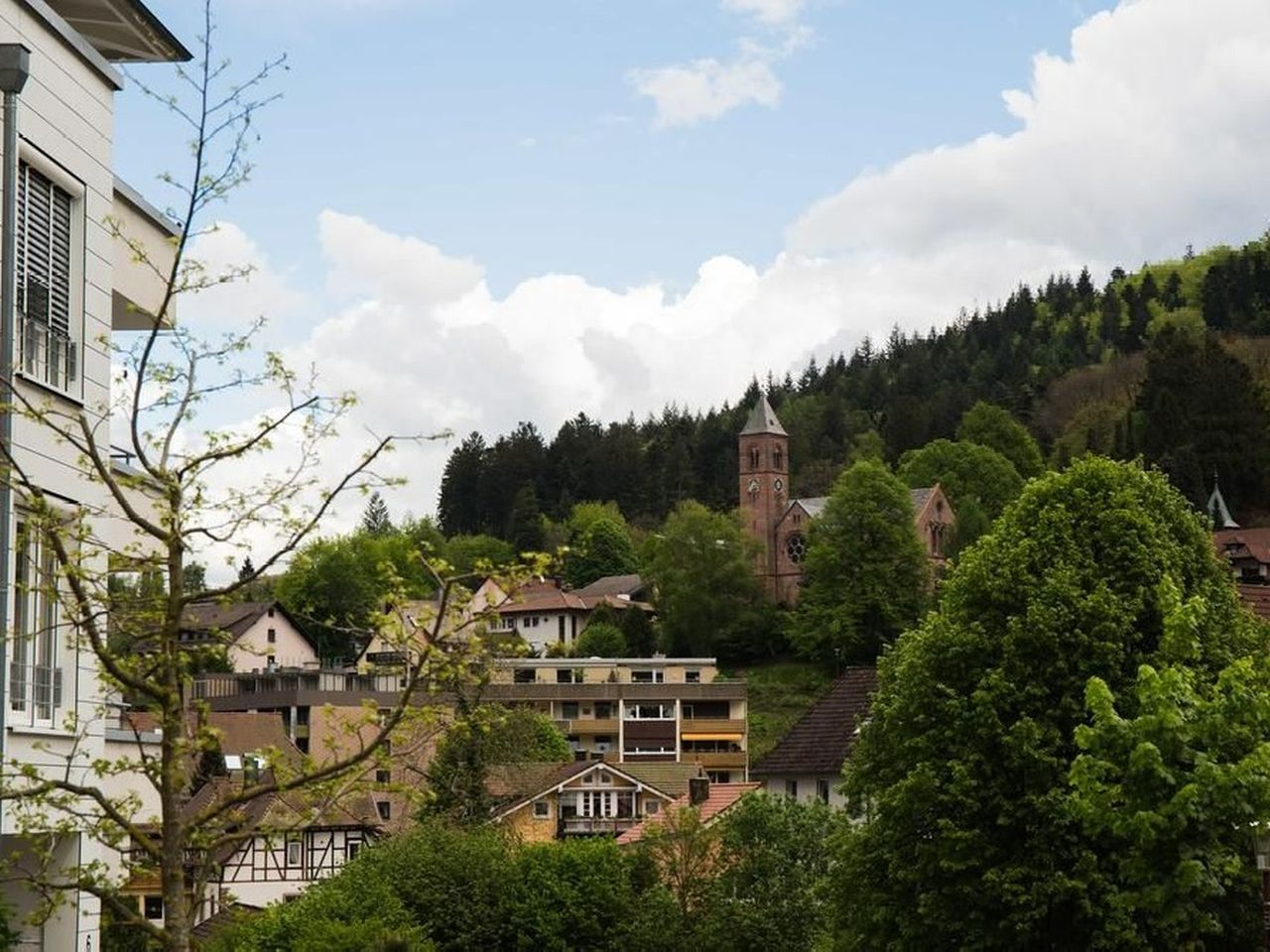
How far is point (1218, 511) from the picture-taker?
396ft

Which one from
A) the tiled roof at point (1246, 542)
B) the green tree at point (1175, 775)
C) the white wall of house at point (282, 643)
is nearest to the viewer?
the green tree at point (1175, 775)

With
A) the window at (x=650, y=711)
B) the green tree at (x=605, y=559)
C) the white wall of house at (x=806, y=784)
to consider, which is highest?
the green tree at (x=605, y=559)

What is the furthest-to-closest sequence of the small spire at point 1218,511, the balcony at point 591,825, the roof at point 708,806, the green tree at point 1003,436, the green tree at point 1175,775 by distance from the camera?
the green tree at point 1003,436 → the small spire at point 1218,511 → the balcony at point 591,825 → the roof at point 708,806 → the green tree at point 1175,775

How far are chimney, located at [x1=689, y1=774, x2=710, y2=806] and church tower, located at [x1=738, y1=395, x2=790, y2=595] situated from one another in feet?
210

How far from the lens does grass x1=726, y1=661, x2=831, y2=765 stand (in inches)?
4080

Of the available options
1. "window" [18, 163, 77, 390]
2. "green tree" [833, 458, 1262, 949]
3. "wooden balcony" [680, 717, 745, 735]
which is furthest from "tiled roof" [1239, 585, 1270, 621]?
"wooden balcony" [680, 717, 745, 735]

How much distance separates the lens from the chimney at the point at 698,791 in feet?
224

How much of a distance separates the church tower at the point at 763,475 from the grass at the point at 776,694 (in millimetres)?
21644

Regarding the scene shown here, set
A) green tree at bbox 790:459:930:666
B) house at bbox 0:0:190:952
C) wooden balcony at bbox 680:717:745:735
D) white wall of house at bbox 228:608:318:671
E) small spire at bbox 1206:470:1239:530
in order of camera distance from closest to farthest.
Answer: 1. house at bbox 0:0:190:952
2. wooden balcony at bbox 680:717:745:735
3. green tree at bbox 790:459:930:666
4. white wall of house at bbox 228:608:318:671
5. small spire at bbox 1206:470:1239:530

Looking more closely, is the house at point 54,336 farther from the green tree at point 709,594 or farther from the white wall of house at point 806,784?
the green tree at point 709,594

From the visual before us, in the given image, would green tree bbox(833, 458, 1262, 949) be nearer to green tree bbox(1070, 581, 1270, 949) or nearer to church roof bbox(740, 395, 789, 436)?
green tree bbox(1070, 581, 1270, 949)

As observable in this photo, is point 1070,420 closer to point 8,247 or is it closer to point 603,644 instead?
point 603,644

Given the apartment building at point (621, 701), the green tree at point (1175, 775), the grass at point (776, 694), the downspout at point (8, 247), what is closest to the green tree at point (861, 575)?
the grass at point (776, 694)

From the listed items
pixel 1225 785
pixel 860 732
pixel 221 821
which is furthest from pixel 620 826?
pixel 221 821
